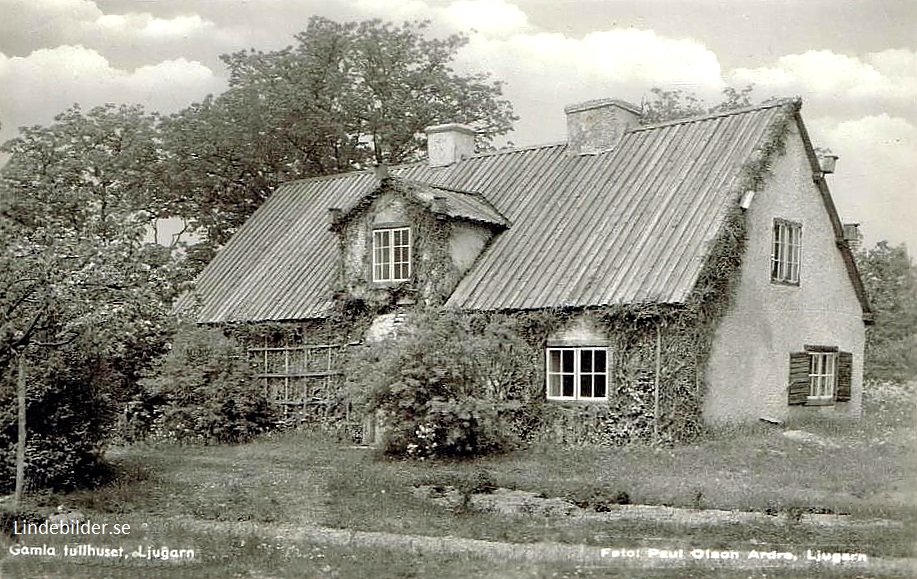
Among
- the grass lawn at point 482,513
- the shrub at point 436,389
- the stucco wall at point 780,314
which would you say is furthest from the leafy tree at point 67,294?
the stucco wall at point 780,314

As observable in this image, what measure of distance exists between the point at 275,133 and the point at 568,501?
58.7 feet

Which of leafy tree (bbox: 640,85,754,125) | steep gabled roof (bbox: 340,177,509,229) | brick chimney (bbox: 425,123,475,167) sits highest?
leafy tree (bbox: 640,85,754,125)

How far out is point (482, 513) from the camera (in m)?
12.8

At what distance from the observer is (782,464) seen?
15.9m

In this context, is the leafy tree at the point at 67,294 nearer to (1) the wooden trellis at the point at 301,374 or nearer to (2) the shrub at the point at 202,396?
(2) the shrub at the point at 202,396

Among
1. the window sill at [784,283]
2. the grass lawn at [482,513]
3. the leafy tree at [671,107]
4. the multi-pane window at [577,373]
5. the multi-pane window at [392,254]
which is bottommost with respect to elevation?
the grass lawn at [482,513]

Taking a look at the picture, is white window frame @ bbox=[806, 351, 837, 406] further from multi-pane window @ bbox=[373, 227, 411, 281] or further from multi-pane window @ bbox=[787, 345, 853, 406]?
multi-pane window @ bbox=[373, 227, 411, 281]

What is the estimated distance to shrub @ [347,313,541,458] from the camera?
56.9 feet

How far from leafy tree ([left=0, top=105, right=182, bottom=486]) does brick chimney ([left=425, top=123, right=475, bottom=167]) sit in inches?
391

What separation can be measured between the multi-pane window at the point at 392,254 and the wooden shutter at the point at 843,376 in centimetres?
956

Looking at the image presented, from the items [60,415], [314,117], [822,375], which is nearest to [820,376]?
[822,375]

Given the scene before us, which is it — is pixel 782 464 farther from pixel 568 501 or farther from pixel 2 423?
pixel 2 423

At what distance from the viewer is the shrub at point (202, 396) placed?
21188mm

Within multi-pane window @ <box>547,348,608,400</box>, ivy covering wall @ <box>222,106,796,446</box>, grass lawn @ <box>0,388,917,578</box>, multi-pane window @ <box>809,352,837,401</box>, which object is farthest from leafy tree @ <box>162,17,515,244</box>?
multi-pane window @ <box>809,352,837,401</box>
